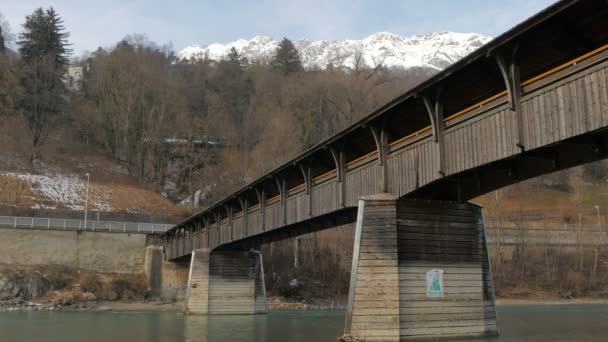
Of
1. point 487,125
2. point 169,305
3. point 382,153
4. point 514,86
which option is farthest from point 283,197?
point 169,305

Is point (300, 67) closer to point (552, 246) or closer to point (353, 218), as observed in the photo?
point (552, 246)

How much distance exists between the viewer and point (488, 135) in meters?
14.4

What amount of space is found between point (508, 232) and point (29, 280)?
47.3 m

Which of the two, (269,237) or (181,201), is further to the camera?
(181,201)

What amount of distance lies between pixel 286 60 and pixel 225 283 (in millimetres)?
61938

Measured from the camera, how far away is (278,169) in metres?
26.2

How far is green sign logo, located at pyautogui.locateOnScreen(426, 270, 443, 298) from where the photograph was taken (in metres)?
17.4

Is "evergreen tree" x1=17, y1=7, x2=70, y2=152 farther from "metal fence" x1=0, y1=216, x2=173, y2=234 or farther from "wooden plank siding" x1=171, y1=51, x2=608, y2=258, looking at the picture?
"wooden plank siding" x1=171, y1=51, x2=608, y2=258

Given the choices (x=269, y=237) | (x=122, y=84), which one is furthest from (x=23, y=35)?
(x=269, y=237)

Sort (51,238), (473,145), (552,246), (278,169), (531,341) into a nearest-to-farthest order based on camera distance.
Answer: (473,145)
(531,341)
(278,169)
(51,238)
(552,246)

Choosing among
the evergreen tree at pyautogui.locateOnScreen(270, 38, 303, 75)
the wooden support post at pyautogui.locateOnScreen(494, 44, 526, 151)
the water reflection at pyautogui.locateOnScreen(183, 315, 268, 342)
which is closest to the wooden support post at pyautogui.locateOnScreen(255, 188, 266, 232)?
the water reflection at pyautogui.locateOnScreen(183, 315, 268, 342)

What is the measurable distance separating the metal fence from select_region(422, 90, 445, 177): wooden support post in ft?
130

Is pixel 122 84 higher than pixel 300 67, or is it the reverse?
pixel 300 67

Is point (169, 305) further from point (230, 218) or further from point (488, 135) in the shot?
point (488, 135)
